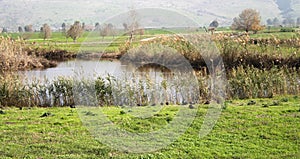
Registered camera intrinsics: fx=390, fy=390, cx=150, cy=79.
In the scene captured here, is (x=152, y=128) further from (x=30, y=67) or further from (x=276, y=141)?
(x=30, y=67)

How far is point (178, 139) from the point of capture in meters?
6.94

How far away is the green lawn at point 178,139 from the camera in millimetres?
6301

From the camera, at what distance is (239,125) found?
25.3 ft

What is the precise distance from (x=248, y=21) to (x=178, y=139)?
41.3m

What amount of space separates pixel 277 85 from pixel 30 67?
16751mm

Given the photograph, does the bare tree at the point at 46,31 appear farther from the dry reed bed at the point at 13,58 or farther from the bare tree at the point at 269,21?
the bare tree at the point at 269,21

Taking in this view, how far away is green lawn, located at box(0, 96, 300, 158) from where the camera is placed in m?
6.30

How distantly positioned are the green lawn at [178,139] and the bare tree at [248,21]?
36.3 metres

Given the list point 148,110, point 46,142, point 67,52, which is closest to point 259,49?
point 148,110

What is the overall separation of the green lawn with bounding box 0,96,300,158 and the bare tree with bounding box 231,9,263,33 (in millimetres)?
36312

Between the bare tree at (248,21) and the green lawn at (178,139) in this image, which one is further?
the bare tree at (248,21)

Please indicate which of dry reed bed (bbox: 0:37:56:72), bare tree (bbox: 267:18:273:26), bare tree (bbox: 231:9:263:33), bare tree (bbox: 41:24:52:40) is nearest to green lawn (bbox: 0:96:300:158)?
dry reed bed (bbox: 0:37:56:72)

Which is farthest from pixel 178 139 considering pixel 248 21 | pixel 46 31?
pixel 46 31

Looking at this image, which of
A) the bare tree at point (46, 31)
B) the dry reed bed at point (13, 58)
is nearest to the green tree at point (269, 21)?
the bare tree at point (46, 31)
